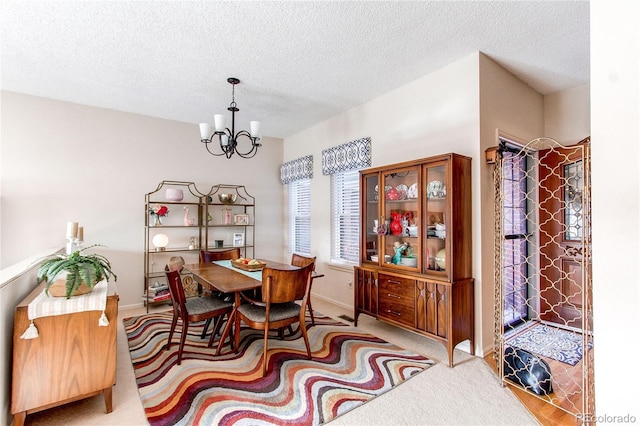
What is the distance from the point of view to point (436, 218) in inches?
114

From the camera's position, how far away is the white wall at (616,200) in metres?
1.03

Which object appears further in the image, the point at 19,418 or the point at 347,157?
the point at 347,157

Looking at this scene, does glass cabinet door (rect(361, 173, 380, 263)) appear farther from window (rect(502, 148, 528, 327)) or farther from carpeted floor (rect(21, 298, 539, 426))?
window (rect(502, 148, 528, 327))

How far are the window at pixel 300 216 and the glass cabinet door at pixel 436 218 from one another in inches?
98.2

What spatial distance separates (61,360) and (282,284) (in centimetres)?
148

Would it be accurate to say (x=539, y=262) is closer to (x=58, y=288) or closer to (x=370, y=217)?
(x=370, y=217)

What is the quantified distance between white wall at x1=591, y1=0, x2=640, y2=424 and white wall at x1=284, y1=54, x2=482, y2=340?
1822 mm

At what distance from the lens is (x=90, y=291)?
2.12 m

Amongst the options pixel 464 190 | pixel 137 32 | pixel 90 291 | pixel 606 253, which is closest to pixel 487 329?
pixel 464 190

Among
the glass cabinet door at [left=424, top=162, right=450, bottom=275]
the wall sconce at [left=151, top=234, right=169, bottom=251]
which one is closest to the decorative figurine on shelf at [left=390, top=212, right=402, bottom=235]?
the glass cabinet door at [left=424, top=162, right=450, bottom=275]

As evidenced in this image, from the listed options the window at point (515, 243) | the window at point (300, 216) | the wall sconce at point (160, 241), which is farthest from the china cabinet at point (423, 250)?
the wall sconce at point (160, 241)

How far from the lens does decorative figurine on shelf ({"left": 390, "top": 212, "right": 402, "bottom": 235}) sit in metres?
3.28

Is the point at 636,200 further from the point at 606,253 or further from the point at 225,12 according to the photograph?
the point at 225,12

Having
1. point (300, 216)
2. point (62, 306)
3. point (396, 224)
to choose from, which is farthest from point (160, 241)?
point (396, 224)
